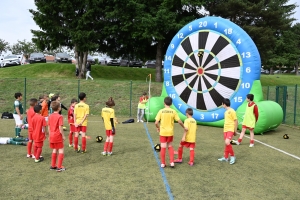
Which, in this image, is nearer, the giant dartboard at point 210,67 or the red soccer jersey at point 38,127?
the red soccer jersey at point 38,127

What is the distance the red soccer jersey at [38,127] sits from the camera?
6855 mm

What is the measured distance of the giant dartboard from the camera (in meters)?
12.1

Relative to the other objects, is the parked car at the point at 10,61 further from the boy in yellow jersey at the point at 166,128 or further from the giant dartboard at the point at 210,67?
the boy in yellow jersey at the point at 166,128

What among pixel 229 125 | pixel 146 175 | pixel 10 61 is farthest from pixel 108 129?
pixel 10 61

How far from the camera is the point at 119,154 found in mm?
7957

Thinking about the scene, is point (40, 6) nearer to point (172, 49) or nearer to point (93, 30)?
point (93, 30)

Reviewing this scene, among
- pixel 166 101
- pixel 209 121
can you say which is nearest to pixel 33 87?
pixel 209 121

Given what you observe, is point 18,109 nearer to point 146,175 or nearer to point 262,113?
point 146,175

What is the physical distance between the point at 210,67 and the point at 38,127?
333 inches

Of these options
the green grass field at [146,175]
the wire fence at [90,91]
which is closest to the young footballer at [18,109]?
the green grass field at [146,175]

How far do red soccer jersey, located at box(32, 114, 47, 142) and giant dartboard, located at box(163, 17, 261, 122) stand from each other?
8000 mm

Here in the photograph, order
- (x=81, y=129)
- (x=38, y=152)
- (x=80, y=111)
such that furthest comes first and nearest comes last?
(x=81, y=129) < (x=80, y=111) < (x=38, y=152)

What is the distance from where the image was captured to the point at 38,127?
6.86 metres

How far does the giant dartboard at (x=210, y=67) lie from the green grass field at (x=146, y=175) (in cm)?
372
